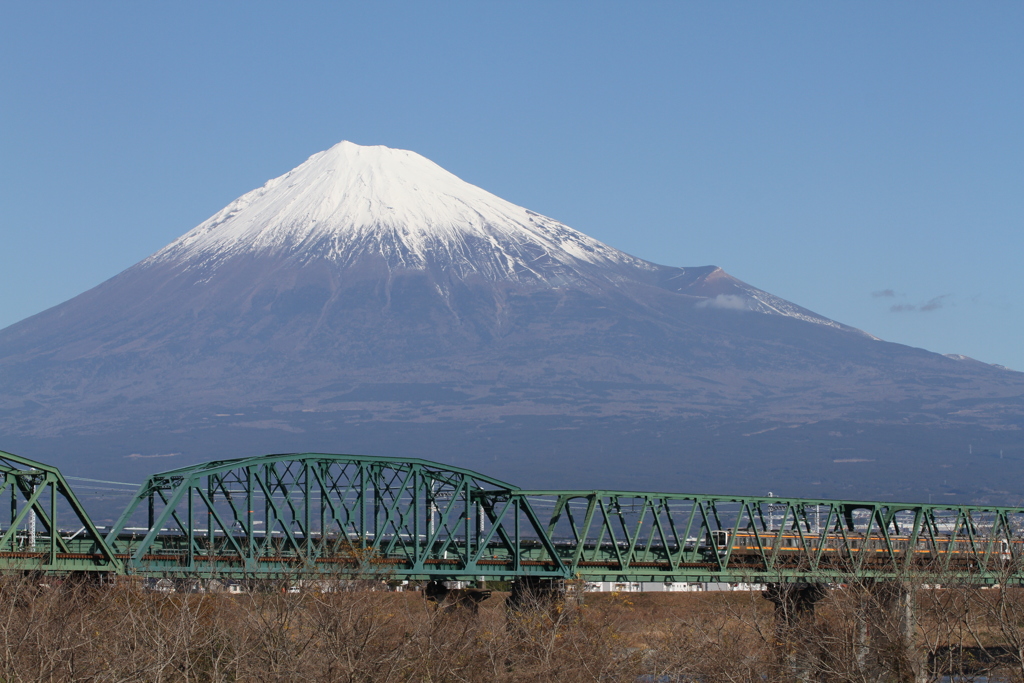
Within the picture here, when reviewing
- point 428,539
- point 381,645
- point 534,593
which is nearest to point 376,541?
point 428,539

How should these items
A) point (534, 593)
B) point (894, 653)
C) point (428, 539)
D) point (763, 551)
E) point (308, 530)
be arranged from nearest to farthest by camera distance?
point (894, 653)
point (308, 530)
point (428, 539)
point (534, 593)
point (763, 551)

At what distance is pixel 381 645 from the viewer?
212ft

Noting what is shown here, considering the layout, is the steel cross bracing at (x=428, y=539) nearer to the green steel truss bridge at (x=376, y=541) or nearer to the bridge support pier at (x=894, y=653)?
the green steel truss bridge at (x=376, y=541)

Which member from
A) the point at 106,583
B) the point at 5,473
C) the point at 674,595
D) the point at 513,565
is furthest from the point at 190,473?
the point at 674,595

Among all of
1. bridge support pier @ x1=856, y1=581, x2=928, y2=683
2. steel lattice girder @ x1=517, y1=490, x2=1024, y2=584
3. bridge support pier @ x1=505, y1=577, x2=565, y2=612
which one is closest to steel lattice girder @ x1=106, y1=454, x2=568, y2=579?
bridge support pier @ x1=505, y1=577, x2=565, y2=612

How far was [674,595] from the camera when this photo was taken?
15538cm

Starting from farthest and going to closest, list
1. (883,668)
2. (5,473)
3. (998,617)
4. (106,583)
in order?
(106,583) < (5,473) < (883,668) < (998,617)

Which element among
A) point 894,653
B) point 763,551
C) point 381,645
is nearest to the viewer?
point 894,653

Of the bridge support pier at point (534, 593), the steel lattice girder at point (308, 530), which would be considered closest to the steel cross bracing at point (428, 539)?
the steel lattice girder at point (308, 530)

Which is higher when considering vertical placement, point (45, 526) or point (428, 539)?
point (45, 526)

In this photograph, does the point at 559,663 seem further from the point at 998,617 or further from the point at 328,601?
the point at 998,617

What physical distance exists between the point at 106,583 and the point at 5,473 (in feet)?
43.7

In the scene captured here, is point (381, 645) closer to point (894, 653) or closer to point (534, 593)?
point (534, 593)

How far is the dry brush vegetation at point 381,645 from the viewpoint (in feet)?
165
